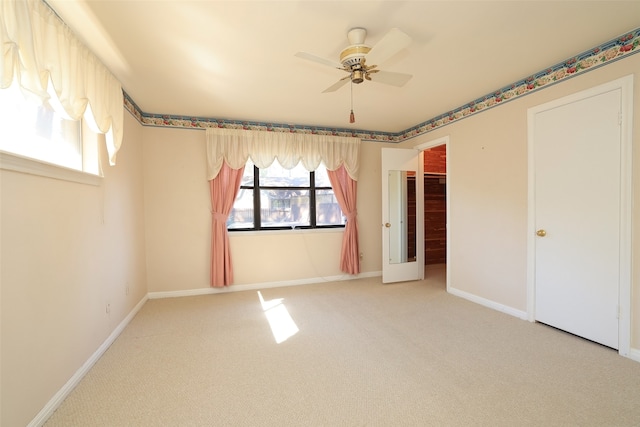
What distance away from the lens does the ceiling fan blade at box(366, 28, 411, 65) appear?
66.2 inches

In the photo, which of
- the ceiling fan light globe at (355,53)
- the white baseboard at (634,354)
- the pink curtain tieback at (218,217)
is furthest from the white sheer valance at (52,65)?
the white baseboard at (634,354)

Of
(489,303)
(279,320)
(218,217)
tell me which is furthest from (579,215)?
(218,217)

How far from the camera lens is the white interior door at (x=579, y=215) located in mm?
2299

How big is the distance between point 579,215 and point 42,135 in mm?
4203

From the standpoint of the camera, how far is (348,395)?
1.81 meters

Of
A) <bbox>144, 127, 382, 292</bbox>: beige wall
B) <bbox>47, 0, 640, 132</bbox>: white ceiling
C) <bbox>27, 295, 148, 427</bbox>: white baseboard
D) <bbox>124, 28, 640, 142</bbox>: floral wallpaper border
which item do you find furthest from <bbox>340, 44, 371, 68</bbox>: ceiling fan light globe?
<bbox>27, 295, 148, 427</bbox>: white baseboard

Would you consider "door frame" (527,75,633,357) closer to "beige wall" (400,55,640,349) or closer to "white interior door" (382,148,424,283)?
"beige wall" (400,55,640,349)

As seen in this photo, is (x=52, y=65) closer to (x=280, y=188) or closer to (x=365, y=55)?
(x=365, y=55)

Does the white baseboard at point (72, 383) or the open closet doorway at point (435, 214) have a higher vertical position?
the open closet doorway at point (435, 214)

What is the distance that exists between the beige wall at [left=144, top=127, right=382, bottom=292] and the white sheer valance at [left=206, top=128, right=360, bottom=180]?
9.1 inches

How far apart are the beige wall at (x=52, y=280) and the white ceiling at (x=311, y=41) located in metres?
1.08

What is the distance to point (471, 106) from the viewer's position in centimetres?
350

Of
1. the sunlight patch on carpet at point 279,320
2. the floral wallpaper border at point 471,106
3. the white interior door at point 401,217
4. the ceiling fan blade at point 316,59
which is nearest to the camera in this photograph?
the ceiling fan blade at point 316,59

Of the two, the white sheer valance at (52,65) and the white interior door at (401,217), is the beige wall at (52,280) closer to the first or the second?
the white sheer valance at (52,65)
